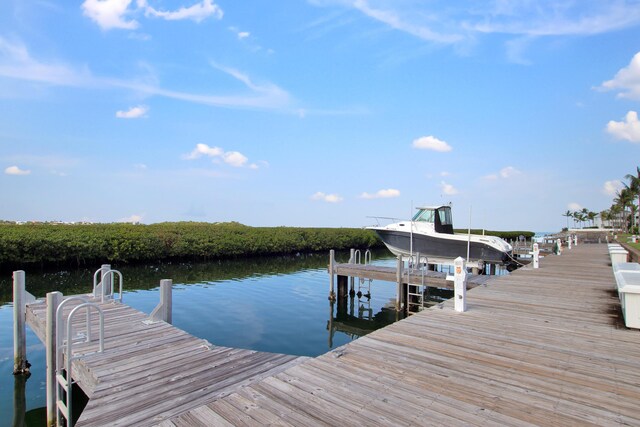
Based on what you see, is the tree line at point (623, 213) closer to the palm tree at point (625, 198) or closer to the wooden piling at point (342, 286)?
the palm tree at point (625, 198)

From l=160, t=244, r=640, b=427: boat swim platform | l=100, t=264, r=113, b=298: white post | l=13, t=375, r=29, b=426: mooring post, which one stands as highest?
l=100, t=264, r=113, b=298: white post

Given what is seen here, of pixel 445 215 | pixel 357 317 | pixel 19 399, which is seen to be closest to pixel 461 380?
pixel 19 399

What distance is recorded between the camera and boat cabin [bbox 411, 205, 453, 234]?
22.6 metres

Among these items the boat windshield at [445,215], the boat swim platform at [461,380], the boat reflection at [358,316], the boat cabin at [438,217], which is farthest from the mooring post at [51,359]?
the boat windshield at [445,215]

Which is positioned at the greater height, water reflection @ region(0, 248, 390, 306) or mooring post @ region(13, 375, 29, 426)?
water reflection @ region(0, 248, 390, 306)

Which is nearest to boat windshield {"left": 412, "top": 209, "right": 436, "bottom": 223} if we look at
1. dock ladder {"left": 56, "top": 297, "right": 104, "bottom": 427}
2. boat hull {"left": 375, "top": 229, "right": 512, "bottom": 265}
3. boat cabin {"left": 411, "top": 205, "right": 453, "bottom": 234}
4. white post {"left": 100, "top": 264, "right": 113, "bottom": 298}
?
boat cabin {"left": 411, "top": 205, "right": 453, "bottom": 234}

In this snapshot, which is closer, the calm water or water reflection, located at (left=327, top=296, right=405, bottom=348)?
the calm water

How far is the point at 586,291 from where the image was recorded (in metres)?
9.70

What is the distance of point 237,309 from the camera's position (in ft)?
44.9

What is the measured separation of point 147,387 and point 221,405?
4.97 ft

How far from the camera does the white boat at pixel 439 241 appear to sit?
2080 centimetres

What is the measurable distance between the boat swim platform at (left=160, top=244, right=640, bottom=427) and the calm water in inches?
194

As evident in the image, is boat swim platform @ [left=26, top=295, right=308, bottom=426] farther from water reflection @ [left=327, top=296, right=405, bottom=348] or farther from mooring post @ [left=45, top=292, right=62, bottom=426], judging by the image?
water reflection @ [left=327, top=296, right=405, bottom=348]

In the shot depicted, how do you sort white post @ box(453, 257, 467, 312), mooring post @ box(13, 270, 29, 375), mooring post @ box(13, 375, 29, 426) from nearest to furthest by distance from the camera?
mooring post @ box(13, 375, 29, 426) → white post @ box(453, 257, 467, 312) → mooring post @ box(13, 270, 29, 375)
